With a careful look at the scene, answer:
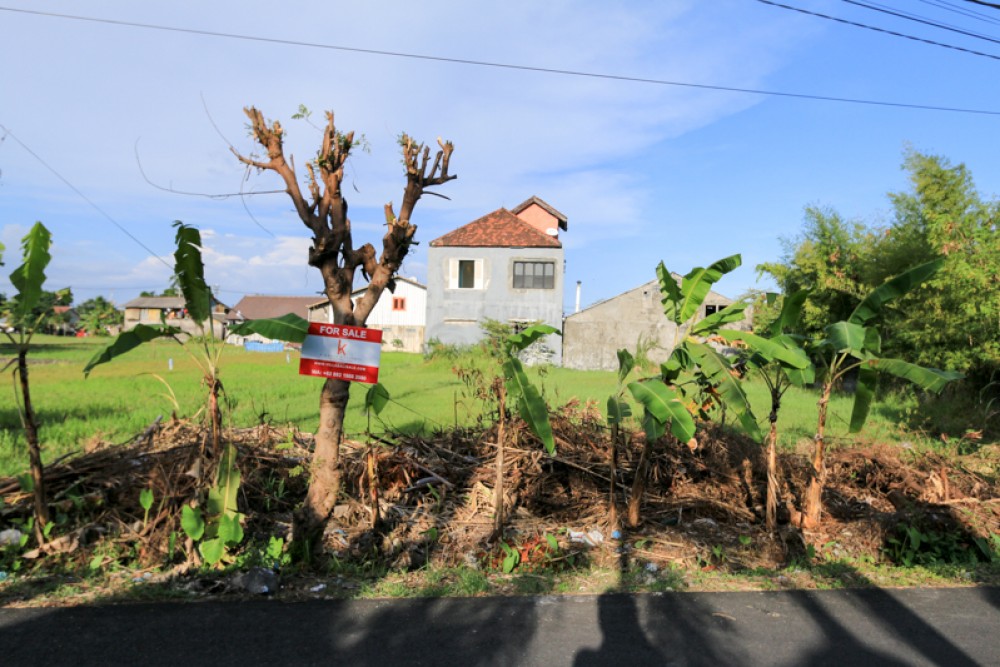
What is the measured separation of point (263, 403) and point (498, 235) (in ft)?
63.8

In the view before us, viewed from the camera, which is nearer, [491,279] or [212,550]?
[212,550]

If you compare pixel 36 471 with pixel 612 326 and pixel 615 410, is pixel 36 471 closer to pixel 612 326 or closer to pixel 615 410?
pixel 615 410

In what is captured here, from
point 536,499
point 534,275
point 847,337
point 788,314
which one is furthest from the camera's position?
point 534,275

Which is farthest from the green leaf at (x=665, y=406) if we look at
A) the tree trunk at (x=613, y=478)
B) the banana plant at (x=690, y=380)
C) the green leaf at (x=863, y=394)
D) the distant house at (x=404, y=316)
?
the distant house at (x=404, y=316)

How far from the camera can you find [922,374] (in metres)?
5.69

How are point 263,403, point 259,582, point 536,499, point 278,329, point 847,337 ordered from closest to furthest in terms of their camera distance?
point 259,582, point 278,329, point 847,337, point 536,499, point 263,403

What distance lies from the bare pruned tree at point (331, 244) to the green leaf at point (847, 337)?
3.79 m

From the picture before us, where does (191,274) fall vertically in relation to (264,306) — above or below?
below

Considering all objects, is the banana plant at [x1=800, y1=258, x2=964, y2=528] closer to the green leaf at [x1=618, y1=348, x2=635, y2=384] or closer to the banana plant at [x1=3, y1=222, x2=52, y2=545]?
the green leaf at [x1=618, y1=348, x2=635, y2=384]

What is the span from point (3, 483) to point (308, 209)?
3.86 m

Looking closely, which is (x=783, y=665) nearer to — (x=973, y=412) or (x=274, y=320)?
(x=274, y=320)

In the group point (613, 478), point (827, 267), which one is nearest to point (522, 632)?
point (613, 478)

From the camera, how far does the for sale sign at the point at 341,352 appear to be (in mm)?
5082

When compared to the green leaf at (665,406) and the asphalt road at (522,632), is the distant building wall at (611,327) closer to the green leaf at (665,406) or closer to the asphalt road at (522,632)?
the green leaf at (665,406)
